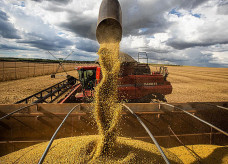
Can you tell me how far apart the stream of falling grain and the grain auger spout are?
167 cm

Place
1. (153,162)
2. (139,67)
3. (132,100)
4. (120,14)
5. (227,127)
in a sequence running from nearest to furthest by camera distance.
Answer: (153,162)
(227,127)
(120,14)
(132,100)
(139,67)

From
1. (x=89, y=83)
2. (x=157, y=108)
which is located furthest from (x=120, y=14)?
(x=157, y=108)

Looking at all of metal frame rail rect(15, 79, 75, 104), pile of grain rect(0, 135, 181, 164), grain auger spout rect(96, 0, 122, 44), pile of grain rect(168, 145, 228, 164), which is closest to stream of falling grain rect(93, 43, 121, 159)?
pile of grain rect(0, 135, 181, 164)

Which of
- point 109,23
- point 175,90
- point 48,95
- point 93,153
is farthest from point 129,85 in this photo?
point 175,90

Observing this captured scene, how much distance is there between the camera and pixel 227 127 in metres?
3.79

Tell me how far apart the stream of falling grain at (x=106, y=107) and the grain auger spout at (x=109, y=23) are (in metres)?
1.67

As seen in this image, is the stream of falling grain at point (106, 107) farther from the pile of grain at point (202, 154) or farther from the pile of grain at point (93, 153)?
the pile of grain at point (202, 154)

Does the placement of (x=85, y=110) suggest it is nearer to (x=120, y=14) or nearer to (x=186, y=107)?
(x=186, y=107)

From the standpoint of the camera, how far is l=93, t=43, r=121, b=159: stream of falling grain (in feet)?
7.71

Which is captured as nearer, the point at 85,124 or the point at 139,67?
the point at 85,124

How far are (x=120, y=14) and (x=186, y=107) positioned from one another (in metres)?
3.72

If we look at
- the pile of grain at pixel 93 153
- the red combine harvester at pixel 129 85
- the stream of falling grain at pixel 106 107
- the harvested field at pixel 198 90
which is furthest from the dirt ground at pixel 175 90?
the stream of falling grain at pixel 106 107

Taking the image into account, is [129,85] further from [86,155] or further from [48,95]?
[48,95]

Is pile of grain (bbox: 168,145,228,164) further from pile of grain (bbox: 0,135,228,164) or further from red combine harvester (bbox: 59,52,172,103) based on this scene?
red combine harvester (bbox: 59,52,172,103)
